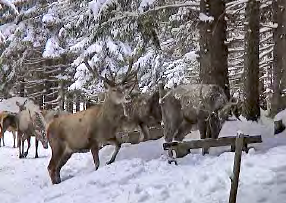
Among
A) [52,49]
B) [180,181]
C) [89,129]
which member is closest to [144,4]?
[89,129]

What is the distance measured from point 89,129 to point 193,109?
7.36 ft

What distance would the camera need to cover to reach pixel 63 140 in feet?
37.1

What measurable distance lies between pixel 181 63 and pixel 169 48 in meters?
1.93

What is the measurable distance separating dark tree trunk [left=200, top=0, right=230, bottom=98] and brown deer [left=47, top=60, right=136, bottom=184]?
1770mm

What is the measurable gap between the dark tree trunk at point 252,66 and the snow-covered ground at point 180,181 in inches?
46.9

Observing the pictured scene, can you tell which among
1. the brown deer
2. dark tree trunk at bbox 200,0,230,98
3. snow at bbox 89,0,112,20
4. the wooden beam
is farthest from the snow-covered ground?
snow at bbox 89,0,112,20

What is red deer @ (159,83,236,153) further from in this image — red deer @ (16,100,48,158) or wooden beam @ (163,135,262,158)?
red deer @ (16,100,48,158)

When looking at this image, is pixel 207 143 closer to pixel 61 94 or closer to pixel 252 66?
pixel 252 66

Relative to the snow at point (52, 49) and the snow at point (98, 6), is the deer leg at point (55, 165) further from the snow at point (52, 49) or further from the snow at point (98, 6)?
the snow at point (52, 49)

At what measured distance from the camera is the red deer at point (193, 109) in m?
10.2

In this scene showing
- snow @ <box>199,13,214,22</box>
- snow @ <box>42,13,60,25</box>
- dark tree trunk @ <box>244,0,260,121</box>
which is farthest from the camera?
snow @ <box>42,13,60,25</box>

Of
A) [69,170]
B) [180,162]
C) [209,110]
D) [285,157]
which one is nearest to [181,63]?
[69,170]

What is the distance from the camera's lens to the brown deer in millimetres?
11062

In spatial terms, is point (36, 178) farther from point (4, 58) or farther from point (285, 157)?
point (4, 58)
